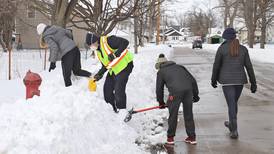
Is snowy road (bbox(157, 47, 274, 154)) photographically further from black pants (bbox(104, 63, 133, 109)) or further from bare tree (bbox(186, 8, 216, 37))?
bare tree (bbox(186, 8, 216, 37))

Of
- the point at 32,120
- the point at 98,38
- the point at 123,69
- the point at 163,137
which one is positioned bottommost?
A: the point at 163,137

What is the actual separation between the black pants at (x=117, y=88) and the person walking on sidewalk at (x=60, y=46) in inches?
53.2

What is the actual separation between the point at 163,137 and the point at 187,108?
26.6 inches

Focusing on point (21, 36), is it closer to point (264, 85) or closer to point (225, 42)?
point (264, 85)

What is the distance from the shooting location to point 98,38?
291 inches

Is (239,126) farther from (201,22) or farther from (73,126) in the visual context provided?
(201,22)

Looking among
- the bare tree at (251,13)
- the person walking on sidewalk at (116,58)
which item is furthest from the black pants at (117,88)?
the bare tree at (251,13)

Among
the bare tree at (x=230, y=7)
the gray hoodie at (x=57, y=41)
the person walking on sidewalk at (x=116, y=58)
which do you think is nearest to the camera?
the person walking on sidewalk at (x=116, y=58)

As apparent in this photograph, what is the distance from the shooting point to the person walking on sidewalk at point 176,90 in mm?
6605

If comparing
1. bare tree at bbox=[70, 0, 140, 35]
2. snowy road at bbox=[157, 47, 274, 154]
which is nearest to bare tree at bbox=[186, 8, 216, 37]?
bare tree at bbox=[70, 0, 140, 35]

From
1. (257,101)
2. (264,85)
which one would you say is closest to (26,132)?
(257,101)

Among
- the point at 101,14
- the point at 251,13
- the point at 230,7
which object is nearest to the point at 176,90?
the point at 101,14

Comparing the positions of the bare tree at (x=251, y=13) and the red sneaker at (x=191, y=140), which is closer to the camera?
the red sneaker at (x=191, y=140)

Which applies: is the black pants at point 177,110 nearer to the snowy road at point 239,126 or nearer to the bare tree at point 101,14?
the snowy road at point 239,126
